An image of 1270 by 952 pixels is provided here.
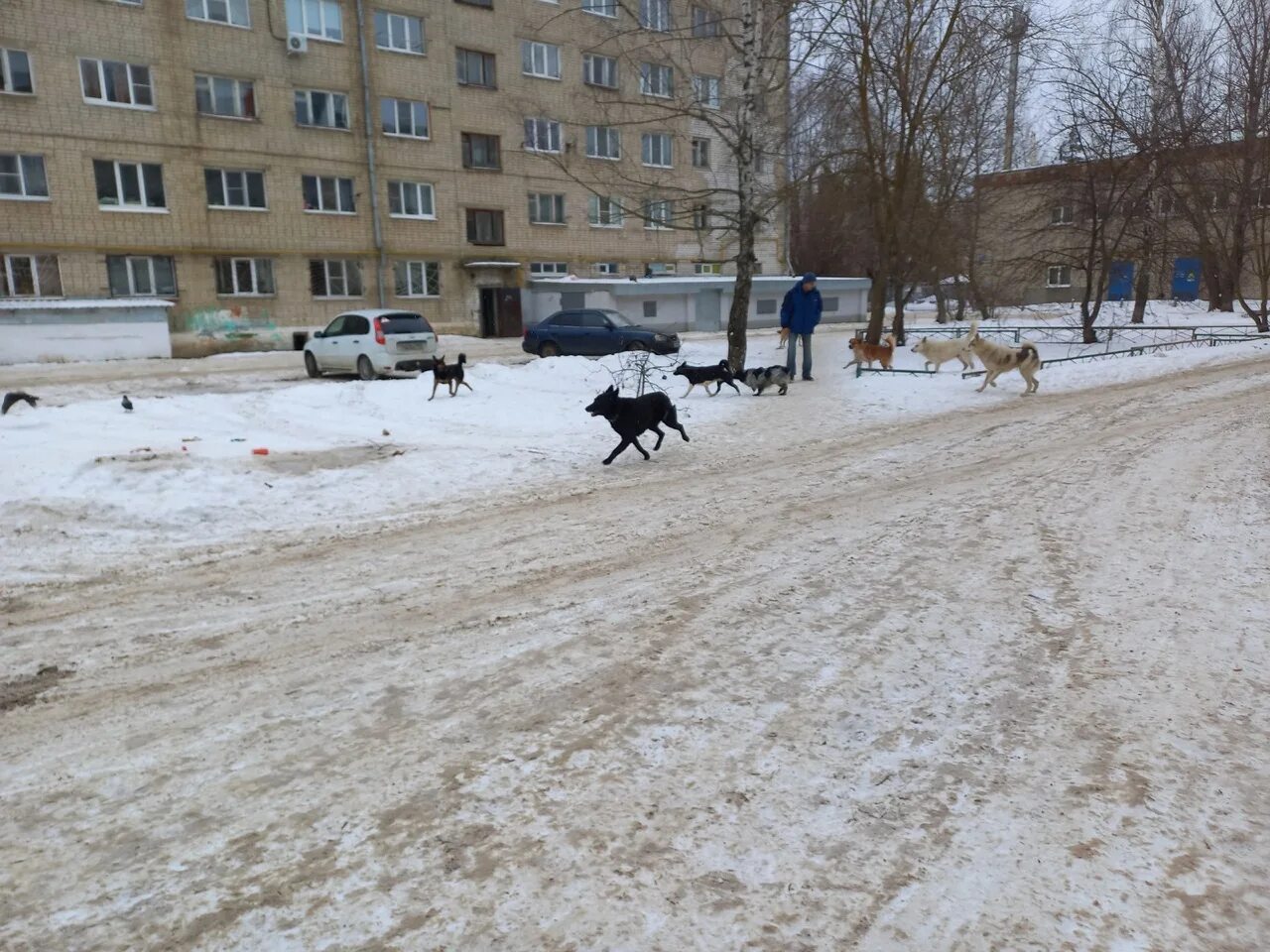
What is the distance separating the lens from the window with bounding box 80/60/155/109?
2597 cm

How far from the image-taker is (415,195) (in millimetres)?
32375

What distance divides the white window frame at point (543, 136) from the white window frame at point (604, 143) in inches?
50.8

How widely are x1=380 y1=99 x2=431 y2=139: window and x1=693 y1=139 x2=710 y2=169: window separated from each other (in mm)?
12951

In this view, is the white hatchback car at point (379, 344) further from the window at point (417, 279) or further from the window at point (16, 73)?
the window at point (16, 73)

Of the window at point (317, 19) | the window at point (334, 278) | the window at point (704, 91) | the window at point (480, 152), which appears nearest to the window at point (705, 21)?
the window at point (704, 91)

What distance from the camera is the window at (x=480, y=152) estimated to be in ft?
109

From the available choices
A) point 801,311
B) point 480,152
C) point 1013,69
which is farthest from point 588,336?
point 480,152

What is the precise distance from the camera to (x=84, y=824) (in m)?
2.84

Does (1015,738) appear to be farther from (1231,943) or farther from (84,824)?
(84,824)

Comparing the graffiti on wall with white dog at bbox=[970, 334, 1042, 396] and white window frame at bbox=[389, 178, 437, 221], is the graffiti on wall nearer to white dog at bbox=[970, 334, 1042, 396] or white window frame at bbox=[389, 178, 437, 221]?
white window frame at bbox=[389, 178, 437, 221]

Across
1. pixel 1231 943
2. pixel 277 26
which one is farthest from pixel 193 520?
pixel 277 26

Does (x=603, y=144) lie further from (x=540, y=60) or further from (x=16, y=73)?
(x=16, y=73)

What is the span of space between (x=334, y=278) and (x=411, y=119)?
21.8 feet

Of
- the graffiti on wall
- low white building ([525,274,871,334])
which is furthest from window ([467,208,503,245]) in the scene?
the graffiti on wall
